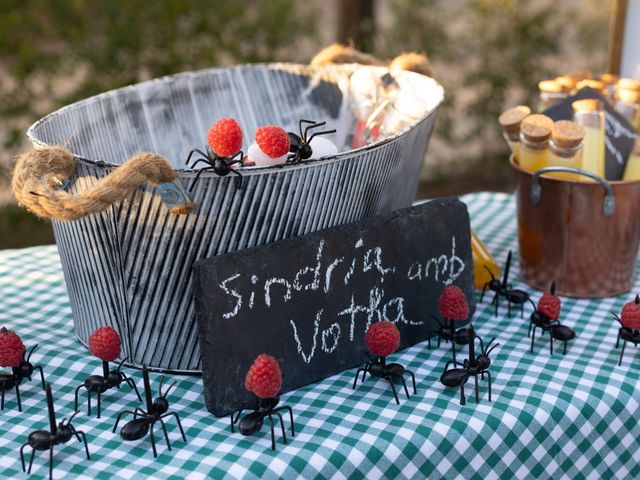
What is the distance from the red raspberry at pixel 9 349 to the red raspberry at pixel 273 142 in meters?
0.43

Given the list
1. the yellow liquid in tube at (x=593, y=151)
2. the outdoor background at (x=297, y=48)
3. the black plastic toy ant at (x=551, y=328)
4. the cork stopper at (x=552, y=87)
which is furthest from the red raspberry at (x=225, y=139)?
the outdoor background at (x=297, y=48)

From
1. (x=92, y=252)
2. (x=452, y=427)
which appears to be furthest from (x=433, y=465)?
(x=92, y=252)

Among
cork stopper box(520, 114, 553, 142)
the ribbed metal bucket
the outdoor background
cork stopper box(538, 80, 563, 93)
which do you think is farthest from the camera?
the outdoor background

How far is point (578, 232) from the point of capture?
1371 millimetres

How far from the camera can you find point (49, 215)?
100 centimetres

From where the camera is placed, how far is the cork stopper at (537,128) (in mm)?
1324

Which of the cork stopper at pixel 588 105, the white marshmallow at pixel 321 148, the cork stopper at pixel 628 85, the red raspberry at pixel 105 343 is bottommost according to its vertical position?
the red raspberry at pixel 105 343

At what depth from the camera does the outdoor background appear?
3.21 meters

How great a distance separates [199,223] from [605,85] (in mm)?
929

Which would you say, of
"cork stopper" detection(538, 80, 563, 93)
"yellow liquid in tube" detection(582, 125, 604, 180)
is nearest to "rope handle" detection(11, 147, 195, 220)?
"yellow liquid in tube" detection(582, 125, 604, 180)

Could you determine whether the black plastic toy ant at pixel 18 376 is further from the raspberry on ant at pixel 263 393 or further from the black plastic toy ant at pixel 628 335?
the black plastic toy ant at pixel 628 335

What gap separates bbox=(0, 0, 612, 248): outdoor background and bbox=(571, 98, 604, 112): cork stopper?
2189mm

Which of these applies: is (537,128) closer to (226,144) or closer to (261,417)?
(226,144)

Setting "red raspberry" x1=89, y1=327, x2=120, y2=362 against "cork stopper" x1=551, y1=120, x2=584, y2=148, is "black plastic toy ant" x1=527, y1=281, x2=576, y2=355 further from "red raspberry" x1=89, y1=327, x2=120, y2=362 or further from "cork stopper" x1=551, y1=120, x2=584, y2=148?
"red raspberry" x1=89, y1=327, x2=120, y2=362
